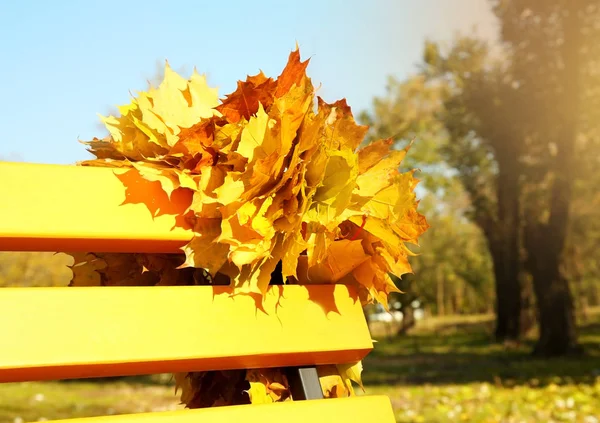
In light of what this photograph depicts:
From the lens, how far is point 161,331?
0.82 metres

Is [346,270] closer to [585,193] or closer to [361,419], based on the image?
[361,419]

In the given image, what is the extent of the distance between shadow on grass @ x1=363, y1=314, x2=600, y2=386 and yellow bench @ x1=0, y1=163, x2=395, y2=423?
5.80 m

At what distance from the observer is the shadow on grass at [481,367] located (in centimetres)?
663

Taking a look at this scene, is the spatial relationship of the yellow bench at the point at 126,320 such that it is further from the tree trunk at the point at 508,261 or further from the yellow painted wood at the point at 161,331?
the tree trunk at the point at 508,261

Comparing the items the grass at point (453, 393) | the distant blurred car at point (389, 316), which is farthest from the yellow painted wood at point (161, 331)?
the distant blurred car at point (389, 316)

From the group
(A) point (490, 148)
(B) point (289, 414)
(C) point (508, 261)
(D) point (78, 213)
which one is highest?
(A) point (490, 148)

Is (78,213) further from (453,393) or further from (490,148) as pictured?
(490,148)

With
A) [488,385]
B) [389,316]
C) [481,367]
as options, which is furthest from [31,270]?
[389,316]

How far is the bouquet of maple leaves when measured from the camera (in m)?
0.88

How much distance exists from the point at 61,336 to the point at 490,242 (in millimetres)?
13140

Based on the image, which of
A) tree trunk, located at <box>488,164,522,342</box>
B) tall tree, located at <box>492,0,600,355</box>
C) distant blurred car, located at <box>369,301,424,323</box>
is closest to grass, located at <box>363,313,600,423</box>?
tall tree, located at <box>492,0,600,355</box>

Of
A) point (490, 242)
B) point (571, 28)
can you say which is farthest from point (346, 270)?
point (490, 242)

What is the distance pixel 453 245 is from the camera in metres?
19.8

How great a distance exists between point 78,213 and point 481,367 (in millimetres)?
7745
